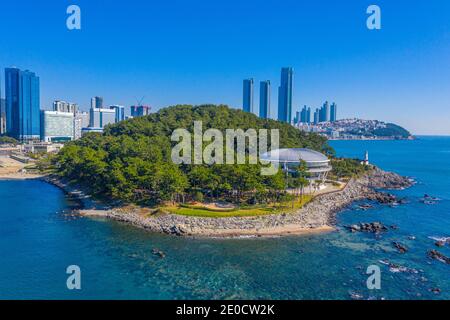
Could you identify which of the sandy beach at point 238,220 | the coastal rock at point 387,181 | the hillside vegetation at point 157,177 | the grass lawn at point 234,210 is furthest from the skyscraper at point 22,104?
the coastal rock at point 387,181

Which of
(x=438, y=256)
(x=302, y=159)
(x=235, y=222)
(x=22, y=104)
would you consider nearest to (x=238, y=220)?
(x=235, y=222)

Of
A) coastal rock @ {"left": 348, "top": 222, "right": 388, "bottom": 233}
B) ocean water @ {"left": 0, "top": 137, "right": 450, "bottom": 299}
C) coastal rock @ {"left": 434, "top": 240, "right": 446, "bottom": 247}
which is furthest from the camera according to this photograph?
coastal rock @ {"left": 348, "top": 222, "right": 388, "bottom": 233}

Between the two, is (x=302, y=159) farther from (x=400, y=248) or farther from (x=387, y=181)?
(x=387, y=181)

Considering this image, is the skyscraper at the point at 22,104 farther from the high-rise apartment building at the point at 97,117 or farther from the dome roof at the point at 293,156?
the dome roof at the point at 293,156

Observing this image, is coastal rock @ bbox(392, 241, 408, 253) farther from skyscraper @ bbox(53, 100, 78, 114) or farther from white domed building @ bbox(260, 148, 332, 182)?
skyscraper @ bbox(53, 100, 78, 114)

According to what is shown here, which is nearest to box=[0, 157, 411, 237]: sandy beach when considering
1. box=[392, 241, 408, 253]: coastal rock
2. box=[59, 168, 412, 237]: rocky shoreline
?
box=[59, 168, 412, 237]: rocky shoreline
